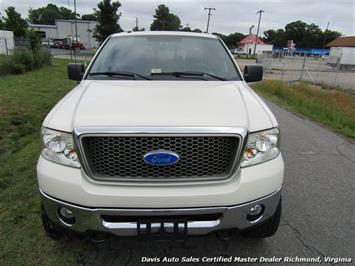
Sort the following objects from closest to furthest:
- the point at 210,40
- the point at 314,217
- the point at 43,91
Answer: the point at 314,217 < the point at 210,40 < the point at 43,91

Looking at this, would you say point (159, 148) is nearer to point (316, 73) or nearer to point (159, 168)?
point (159, 168)

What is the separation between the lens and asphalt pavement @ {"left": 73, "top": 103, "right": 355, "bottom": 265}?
2.67m

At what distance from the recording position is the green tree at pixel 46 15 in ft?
347

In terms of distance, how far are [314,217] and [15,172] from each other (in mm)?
3703

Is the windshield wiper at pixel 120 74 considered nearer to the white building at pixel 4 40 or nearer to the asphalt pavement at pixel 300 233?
the asphalt pavement at pixel 300 233

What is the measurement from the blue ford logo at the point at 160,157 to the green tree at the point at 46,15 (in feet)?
378

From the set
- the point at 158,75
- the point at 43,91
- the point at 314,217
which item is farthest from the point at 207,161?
the point at 43,91

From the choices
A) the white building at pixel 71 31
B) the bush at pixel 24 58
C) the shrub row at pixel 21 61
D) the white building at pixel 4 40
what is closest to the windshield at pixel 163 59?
the shrub row at pixel 21 61

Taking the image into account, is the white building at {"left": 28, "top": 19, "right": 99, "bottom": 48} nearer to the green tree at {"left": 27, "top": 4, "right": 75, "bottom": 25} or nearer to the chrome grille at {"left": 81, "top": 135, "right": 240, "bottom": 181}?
the green tree at {"left": 27, "top": 4, "right": 75, "bottom": 25}

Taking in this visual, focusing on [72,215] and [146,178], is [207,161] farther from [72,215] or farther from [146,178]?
[72,215]

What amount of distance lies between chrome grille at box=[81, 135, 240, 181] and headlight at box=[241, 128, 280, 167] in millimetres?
132

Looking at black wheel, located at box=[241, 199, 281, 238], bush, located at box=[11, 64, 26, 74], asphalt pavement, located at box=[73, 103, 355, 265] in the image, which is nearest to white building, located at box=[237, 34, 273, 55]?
bush, located at box=[11, 64, 26, 74]

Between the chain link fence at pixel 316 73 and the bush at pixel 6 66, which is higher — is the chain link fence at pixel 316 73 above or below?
below

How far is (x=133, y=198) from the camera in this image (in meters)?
2.06
